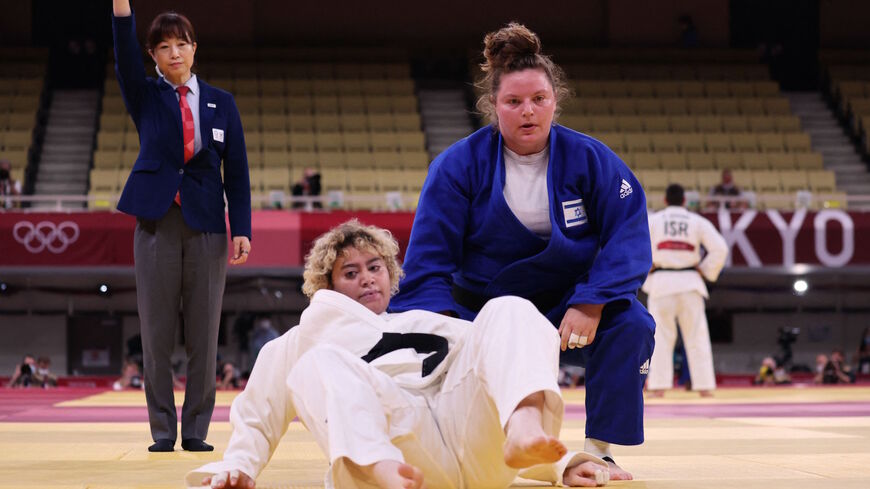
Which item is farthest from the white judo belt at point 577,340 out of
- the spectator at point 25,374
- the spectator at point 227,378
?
the spectator at point 25,374

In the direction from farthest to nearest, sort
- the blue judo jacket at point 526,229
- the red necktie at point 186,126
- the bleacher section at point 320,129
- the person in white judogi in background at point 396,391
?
the bleacher section at point 320,129 < the red necktie at point 186,126 < the blue judo jacket at point 526,229 < the person in white judogi in background at point 396,391

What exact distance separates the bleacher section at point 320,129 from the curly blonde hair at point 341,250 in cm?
957

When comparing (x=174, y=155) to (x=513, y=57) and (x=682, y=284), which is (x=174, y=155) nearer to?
(x=513, y=57)

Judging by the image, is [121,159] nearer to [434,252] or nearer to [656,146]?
[656,146]

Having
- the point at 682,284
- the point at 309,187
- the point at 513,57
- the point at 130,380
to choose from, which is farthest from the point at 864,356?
the point at 513,57

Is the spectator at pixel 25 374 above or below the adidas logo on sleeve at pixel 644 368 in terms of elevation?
below

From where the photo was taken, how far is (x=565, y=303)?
3174 mm

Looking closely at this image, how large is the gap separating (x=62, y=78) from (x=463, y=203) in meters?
16.5

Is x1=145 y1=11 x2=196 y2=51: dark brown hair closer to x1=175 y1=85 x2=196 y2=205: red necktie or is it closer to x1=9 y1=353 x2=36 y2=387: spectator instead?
→ x1=175 y1=85 x2=196 y2=205: red necktie

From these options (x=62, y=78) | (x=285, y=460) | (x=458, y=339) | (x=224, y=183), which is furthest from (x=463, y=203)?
(x=62, y=78)

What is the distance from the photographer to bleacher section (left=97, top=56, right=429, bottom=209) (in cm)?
1401

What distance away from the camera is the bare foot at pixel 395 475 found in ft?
6.95

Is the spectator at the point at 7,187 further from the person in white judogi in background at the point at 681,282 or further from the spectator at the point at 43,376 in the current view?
the person in white judogi in background at the point at 681,282

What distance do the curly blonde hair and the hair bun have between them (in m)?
0.64
